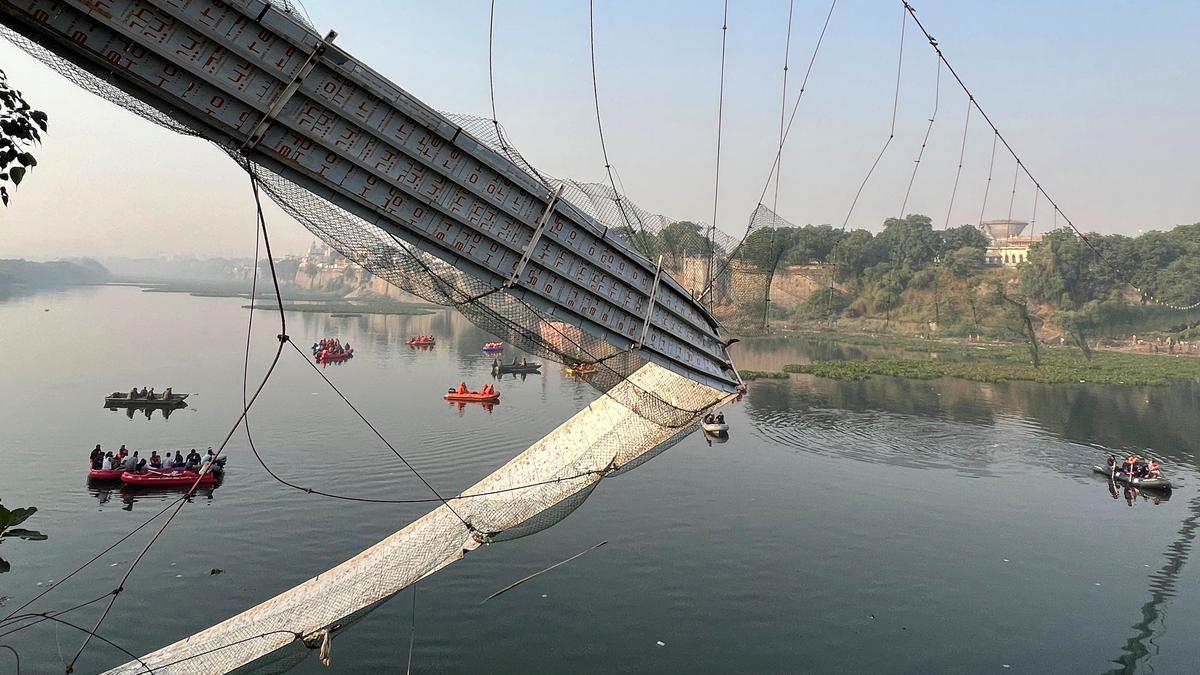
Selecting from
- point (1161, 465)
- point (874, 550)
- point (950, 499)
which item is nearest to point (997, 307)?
point (1161, 465)

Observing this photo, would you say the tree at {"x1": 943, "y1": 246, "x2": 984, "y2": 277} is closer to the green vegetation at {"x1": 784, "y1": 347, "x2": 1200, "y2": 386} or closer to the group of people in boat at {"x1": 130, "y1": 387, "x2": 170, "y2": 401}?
the green vegetation at {"x1": 784, "y1": 347, "x2": 1200, "y2": 386}

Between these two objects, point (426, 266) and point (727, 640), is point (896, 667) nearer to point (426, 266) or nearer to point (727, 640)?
point (727, 640)

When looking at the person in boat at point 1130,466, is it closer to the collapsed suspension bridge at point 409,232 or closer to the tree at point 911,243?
the collapsed suspension bridge at point 409,232

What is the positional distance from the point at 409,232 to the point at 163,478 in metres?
19.3

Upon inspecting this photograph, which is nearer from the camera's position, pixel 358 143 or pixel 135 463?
pixel 358 143

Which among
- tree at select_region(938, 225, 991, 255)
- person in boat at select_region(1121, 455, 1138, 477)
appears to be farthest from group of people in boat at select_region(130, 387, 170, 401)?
tree at select_region(938, 225, 991, 255)

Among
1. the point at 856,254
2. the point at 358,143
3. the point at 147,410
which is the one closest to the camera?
the point at 358,143

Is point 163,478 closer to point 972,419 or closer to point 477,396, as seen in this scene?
point 477,396

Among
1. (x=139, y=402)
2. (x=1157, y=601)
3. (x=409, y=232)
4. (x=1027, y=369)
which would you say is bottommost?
(x=1157, y=601)

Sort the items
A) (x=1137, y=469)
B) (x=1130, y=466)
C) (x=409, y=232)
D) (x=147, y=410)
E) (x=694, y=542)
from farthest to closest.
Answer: (x=147, y=410) < (x=1130, y=466) < (x=1137, y=469) < (x=694, y=542) < (x=409, y=232)

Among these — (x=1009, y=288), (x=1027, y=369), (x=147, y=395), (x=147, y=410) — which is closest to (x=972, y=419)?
(x=1027, y=369)

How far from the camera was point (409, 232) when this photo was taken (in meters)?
9.41

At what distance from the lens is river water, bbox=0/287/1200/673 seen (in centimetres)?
1434

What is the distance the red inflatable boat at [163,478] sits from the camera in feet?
78.4
